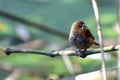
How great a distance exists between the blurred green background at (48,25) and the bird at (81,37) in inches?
17.4

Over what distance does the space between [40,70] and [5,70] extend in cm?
14

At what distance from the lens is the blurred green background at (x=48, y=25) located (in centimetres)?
157

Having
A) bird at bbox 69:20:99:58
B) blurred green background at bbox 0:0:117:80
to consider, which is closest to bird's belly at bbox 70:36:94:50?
bird at bbox 69:20:99:58

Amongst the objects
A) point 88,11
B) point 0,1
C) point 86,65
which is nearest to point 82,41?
point 86,65

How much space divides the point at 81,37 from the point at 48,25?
79cm

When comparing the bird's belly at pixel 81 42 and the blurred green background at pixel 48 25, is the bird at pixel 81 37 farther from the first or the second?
the blurred green background at pixel 48 25

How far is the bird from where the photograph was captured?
0.95 metres

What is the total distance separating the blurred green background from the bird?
0.44 meters

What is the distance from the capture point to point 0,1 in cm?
210

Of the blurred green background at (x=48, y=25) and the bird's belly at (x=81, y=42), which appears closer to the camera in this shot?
the bird's belly at (x=81, y=42)

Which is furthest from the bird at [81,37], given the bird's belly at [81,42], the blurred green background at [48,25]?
the blurred green background at [48,25]

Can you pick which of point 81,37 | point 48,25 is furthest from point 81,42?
point 48,25

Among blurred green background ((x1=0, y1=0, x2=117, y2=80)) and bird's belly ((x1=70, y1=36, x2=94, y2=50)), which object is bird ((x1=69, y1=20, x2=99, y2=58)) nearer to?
bird's belly ((x1=70, y1=36, x2=94, y2=50))

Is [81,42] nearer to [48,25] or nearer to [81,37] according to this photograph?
[81,37]
